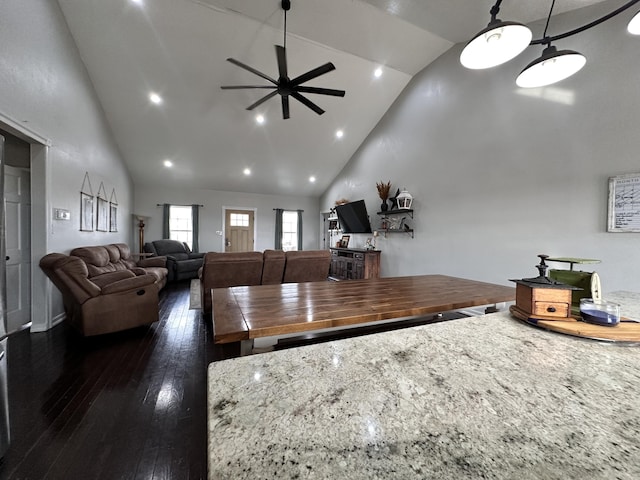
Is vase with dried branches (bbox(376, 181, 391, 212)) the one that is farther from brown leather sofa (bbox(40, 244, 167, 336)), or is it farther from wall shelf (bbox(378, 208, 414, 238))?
brown leather sofa (bbox(40, 244, 167, 336))

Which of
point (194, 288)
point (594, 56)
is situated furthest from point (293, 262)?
point (594, 56)

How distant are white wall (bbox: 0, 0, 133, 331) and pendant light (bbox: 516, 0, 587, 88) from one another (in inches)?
170

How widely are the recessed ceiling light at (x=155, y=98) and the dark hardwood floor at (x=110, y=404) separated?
13.2ft

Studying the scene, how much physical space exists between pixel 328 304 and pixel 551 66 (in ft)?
6.44

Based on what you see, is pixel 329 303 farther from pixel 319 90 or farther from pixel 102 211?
pixel 102 211

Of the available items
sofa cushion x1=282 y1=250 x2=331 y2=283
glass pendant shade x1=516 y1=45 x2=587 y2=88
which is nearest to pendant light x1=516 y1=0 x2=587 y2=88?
glass pendant shade x1=516 y1=45 x2=587 y2=88

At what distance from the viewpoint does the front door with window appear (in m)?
7.88

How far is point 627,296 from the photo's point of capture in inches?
56.4

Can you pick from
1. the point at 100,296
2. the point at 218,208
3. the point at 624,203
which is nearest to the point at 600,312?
the point at 624,203

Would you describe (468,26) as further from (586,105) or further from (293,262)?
(293,262)

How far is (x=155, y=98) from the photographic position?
4516 mm

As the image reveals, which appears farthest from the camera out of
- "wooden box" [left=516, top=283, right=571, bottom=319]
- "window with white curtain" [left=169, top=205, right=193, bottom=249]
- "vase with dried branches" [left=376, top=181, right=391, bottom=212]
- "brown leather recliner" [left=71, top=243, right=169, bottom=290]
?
"window with white curtain" [left=169, top=205, right=193, bottom=249]

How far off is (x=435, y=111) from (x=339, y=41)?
1917 millimetres

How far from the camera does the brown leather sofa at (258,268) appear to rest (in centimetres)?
321
